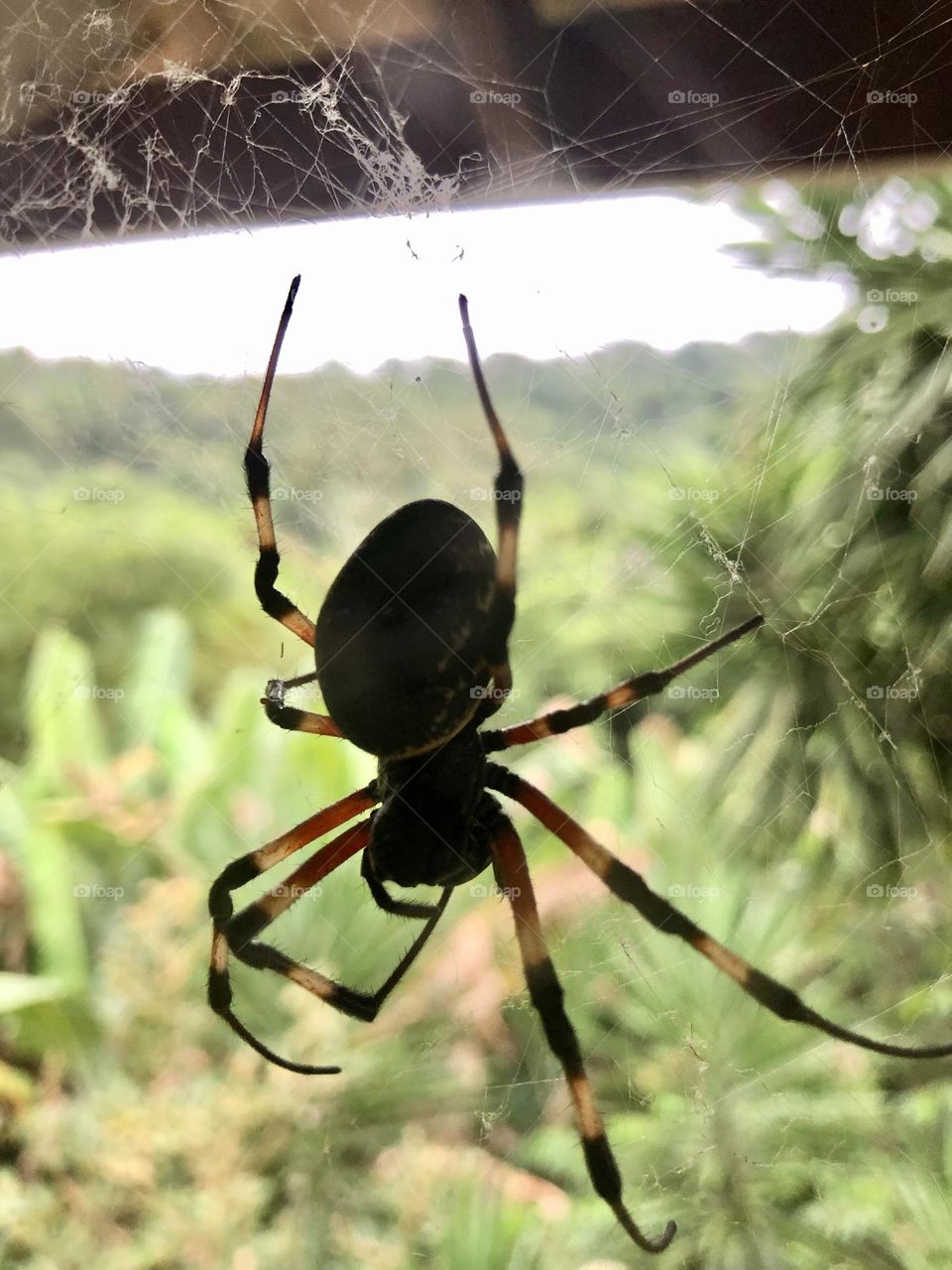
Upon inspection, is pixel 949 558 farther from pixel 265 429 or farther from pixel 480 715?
pixel 265 429

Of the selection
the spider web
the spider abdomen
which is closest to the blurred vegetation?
the spider web

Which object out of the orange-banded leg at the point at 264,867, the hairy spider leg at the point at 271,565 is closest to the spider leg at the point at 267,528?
the hairy spider leg at the point at 271,565

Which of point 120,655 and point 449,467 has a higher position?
point 449,467

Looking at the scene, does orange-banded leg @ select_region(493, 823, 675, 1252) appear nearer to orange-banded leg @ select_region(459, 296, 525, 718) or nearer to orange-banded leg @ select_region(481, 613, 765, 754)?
orange-banded leg @ select_region(481, 613, 765, 754)

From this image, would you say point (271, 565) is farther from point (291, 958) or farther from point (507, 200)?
point (507, 200)

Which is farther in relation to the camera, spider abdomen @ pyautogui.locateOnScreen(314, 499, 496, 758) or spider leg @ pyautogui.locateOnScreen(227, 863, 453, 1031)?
spider leg @ pyautogui.locateOnScreen(227, 863, 453, 1031)

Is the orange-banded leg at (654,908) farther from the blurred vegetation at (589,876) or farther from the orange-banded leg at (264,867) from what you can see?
the orange-banded leg at (264,867)

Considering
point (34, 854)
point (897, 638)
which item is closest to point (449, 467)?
point (897, 638)
